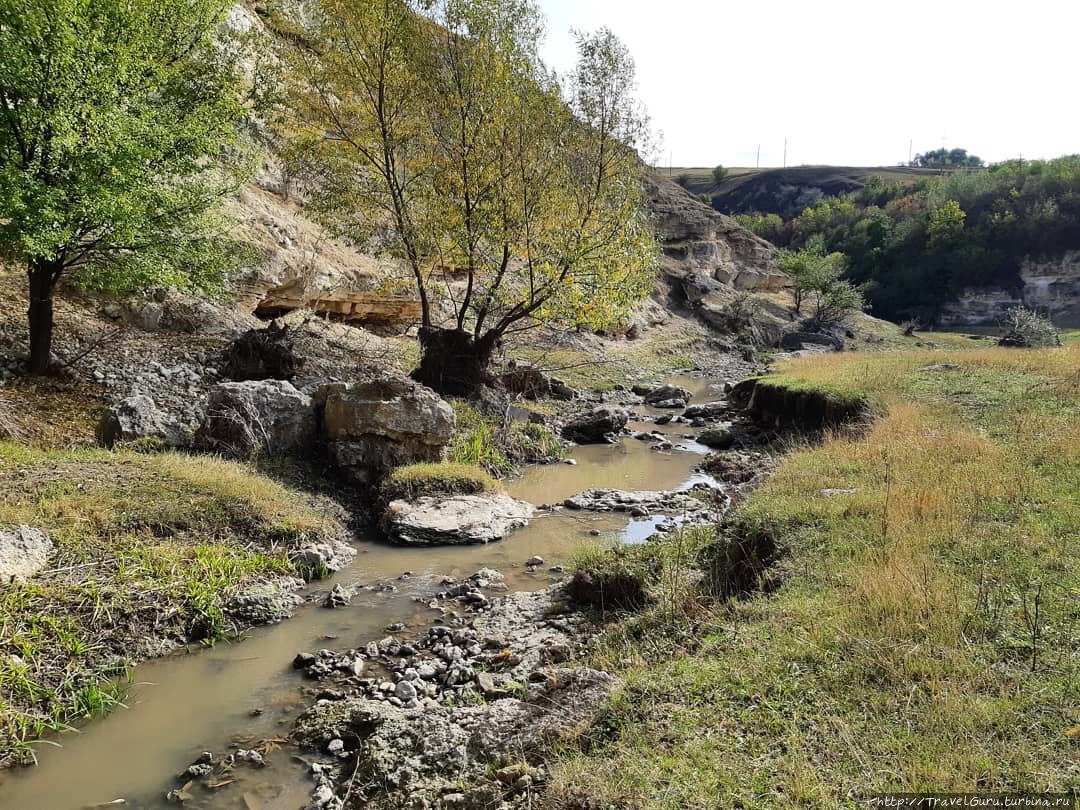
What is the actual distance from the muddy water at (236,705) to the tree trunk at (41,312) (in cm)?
728

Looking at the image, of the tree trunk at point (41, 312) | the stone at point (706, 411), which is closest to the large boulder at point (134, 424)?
the tree trunk at point (41, 312)

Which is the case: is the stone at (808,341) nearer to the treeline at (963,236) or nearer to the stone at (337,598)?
the treeline at (963,236)

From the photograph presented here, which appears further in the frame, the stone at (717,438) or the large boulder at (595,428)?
the large boulder at (595,428)

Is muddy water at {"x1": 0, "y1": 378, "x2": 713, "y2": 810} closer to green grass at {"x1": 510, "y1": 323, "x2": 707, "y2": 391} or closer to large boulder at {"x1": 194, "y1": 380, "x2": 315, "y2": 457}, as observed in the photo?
large boulder at {"x1": 194, "y1": 380, "x2": 315, "y2": 457}

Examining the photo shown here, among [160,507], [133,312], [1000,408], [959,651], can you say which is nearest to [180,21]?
[133,312]

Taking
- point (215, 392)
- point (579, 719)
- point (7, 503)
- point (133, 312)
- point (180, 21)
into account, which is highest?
point (180, 21)

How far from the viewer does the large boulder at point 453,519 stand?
1017 cm

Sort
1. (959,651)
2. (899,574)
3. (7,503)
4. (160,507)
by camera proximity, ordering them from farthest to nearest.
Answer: (160,507), (7,503), (899,574), (959,651)

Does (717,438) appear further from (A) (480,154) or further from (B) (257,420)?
(B) (257,420)

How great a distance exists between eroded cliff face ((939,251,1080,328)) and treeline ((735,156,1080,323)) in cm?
82

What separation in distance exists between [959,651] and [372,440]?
950cm

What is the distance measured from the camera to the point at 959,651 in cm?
444

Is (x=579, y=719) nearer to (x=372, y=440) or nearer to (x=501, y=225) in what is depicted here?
(x=372, y=440)

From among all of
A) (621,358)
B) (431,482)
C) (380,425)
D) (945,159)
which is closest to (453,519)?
(431,482)
